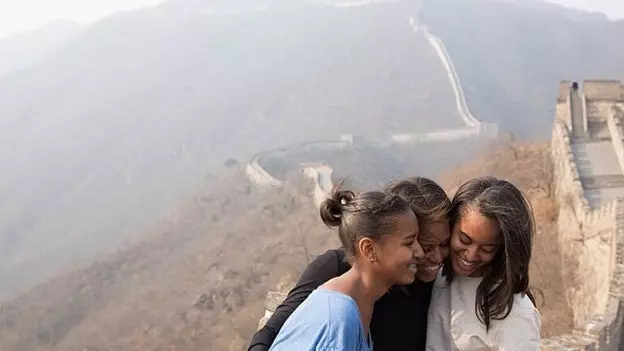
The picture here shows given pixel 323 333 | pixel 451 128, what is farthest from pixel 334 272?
pixel 451 128

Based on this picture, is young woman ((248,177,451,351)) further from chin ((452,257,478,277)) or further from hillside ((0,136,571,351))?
hillside ((0,136,571,351))

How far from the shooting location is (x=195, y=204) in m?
33.8

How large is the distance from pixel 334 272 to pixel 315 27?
90.0 m

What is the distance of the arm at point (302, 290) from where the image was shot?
2127 millimetres

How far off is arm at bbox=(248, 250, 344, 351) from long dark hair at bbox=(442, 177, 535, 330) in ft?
1.39

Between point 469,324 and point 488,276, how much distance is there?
0.17 metres

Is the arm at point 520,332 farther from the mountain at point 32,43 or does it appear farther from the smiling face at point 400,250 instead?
the mountain at point 32,43

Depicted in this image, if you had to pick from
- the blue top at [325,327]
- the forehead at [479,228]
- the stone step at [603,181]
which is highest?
the blue top at [325,327]

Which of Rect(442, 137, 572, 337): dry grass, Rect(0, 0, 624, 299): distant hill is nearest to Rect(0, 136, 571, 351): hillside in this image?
Rect(442, 137, 572, 337): dry grass

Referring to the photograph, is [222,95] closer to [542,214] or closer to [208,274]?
[208,274]

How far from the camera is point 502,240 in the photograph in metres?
2.19

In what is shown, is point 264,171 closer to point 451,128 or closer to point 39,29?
point 451,128

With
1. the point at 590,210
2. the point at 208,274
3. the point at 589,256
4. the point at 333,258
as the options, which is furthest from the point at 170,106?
the point at 333,258

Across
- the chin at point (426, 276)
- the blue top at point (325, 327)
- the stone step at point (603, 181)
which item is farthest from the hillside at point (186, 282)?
the blue top at point (325, 327)
